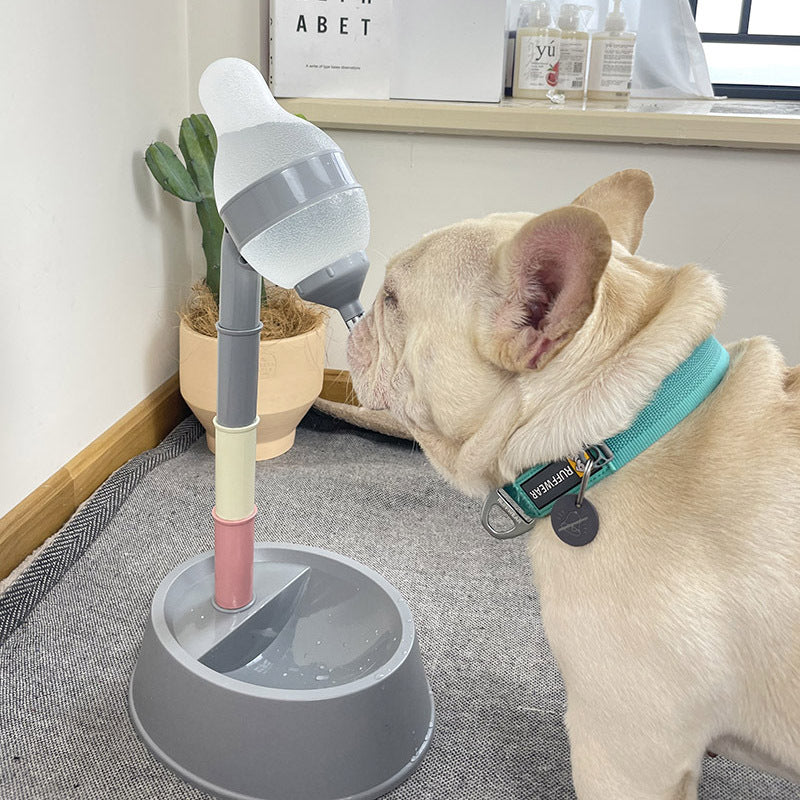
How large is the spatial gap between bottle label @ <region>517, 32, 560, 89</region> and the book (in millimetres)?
334

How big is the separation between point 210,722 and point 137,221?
3.81 ft

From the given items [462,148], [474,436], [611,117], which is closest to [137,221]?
[462,148]

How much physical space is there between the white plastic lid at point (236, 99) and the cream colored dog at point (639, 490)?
0.90 ft

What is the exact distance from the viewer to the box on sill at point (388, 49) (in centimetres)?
197

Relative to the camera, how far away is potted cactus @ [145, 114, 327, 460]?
1.87 meters

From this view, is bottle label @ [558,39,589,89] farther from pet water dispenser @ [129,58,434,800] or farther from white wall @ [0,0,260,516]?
pet water dispenser @ [129,58,434,800]

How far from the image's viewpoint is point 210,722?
1.11 m

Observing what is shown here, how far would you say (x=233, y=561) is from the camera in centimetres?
124

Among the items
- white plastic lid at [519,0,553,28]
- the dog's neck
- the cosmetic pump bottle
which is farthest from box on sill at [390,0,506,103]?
the dog's neck

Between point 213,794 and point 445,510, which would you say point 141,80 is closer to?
point 445,510

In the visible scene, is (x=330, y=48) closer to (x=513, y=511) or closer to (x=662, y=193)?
(x=662, y=193)

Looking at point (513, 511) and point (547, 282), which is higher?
point (547, 282)

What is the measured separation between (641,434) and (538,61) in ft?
4.89

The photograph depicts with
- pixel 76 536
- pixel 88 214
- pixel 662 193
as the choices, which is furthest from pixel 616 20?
pixel 76 536
